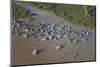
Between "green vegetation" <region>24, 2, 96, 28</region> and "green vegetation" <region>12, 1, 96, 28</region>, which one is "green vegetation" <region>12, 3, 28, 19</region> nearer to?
"green vegetation" <region>12, 1, 96, 28</region>

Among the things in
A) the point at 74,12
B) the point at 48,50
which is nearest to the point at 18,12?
the point at 48,50

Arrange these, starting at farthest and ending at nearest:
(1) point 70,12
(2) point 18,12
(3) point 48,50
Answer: (1) point 70,12 → (3) point 48,50 → (2) point 18,12

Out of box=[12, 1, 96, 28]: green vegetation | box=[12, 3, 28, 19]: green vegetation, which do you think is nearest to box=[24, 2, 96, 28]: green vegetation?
box=[12, 1, 96, 28]: green vegetation

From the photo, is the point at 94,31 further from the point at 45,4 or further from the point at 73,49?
the point at 45,4

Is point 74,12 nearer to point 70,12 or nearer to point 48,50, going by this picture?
point 70,12

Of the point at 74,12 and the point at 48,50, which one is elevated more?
the point at 74,12

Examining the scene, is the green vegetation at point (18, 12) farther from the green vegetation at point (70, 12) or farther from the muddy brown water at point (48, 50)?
the muddy brown water at point (48, 50)

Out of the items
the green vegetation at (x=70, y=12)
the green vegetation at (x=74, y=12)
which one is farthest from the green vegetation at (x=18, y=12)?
the green vegetation at (x=74, y=12)
